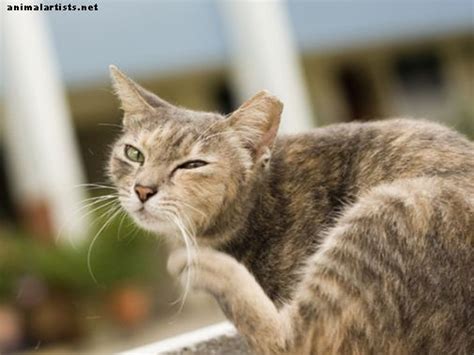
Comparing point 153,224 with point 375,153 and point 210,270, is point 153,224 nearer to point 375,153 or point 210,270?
point 210,270

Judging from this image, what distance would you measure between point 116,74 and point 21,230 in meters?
3.05

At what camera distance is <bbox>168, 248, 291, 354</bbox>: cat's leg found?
1000 millimetres

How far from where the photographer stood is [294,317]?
3.26 feet

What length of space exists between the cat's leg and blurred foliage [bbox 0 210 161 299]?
2.24m

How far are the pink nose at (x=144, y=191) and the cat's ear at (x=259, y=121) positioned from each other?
12 cm

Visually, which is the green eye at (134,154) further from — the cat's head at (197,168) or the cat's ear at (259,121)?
the cat's ear at (259,121)

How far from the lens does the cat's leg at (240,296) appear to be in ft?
3.28

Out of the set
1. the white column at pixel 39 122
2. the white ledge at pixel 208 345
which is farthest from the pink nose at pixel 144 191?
the white column at pixel 39 122

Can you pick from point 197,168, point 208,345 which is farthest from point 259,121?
point 208,345

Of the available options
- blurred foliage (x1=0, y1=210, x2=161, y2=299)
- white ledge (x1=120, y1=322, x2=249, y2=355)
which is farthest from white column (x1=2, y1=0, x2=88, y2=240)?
white ledge (x1=120, y1=322, x2=249, y2=355)

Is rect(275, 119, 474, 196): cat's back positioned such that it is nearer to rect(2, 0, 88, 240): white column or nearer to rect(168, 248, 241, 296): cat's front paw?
rect(168, 248, 241, 296): cat's front paw

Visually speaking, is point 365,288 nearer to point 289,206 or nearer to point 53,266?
point 289,206

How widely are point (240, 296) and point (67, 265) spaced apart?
2.67 m

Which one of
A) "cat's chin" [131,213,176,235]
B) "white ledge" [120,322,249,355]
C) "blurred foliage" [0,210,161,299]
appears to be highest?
"cat's chin" [131,213,176,235]
